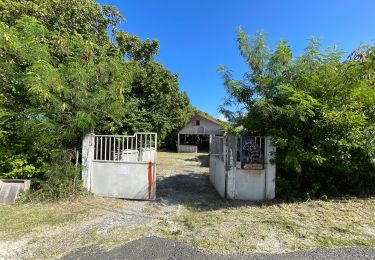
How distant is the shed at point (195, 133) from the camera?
2692 cm

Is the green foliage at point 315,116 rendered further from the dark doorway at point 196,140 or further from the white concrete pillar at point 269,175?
the dark doorway at point 196,140

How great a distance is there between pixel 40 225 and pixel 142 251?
2357 mm

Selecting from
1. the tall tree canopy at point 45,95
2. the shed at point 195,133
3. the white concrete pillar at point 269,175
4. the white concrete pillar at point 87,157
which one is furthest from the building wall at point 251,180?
the shed at point 195,133

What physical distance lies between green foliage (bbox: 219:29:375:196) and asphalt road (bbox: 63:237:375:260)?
2384mm

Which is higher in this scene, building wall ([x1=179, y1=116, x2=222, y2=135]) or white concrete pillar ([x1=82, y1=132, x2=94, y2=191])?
building wall ([x1=179, y1=116, x2=222, y2=135])

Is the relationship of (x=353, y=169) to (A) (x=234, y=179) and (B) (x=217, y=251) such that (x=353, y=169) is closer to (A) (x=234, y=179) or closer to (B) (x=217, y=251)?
(A) (x=234, y=179)

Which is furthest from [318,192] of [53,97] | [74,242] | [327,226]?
[53,97]

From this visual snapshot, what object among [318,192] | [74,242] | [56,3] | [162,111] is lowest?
→ [74,242]

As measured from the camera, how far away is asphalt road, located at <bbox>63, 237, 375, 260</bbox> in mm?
3414

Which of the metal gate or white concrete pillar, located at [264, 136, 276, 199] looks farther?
the metal gate

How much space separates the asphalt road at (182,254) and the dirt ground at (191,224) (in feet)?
0.52

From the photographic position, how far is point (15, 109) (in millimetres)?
6445

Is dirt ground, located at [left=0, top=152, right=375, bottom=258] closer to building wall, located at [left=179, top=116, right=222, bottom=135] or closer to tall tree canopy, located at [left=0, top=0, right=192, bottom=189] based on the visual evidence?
tall tree canopy, located at [left=0, top=0, right=192, bottom=189]

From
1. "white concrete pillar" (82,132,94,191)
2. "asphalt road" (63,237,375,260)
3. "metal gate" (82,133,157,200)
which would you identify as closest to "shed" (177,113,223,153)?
"metal gate" (82,133,157,200)
